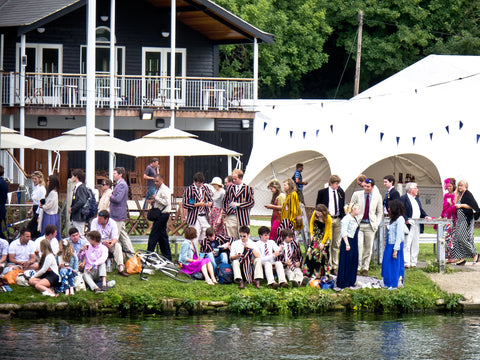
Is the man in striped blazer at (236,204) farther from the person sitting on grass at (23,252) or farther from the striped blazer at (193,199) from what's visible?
the person sitting on grass at (23,252)

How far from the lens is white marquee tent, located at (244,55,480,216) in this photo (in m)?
24.9

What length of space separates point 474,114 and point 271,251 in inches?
454

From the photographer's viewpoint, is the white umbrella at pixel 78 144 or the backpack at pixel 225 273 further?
the white umbrella at pixel 78 144

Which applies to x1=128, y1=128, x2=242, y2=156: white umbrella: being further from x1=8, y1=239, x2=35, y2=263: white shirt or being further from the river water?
the river water

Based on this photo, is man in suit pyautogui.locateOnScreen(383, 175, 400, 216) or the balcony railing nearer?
man in suit pyautogui.locateOnScreen(383, 175, 400, 216)

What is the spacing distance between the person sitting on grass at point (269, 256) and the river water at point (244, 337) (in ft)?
3.56

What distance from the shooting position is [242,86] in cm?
3231

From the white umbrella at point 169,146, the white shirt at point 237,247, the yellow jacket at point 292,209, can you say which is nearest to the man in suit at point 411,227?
the yellow jacket at point 292,209

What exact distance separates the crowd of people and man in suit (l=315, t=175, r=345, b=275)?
2 cm

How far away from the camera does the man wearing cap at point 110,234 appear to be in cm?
1542

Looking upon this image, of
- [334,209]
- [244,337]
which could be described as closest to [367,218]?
[334,209]

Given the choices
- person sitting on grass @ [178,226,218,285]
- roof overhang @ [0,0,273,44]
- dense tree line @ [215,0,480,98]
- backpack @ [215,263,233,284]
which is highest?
dense tree line @ [215,0,480,98]

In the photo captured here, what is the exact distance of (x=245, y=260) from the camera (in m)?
15.3

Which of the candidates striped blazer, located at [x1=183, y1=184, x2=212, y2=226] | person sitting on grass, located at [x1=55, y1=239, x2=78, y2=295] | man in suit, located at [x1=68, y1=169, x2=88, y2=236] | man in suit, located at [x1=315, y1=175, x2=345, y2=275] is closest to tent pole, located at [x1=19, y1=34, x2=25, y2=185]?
man in suit, located at [x1=68, y1=169, x2=88, y2=236]
